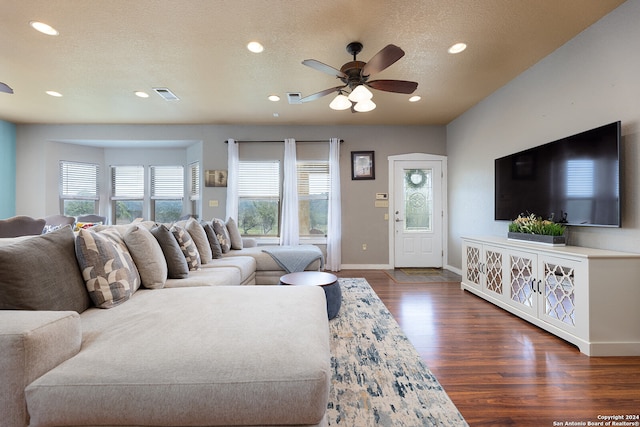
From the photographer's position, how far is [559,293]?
227cm

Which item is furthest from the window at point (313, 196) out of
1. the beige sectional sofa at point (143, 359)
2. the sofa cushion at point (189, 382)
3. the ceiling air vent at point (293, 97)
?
the sofa cushion at point (189, 382)

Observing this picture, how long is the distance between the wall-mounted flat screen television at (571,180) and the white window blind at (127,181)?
666cm

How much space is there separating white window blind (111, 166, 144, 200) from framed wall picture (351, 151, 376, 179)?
4.49 meters

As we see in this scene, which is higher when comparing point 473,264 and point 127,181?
point 127,181

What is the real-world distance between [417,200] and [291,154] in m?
2.51

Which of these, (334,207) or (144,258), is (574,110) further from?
(144,258)

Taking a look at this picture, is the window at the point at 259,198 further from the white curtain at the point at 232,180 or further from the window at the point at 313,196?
the window at the point at 313,196

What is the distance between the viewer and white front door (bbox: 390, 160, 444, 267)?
17.0ft

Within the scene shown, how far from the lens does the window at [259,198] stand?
523 centimetres

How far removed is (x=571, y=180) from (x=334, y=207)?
3254 millimetres

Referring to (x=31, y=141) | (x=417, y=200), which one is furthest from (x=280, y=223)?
(x=31, y=141)

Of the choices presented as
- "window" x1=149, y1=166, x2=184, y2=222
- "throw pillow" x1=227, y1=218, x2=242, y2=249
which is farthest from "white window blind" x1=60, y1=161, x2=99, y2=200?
"throw pillow" x1=227, y1=218, x2=242, y2=249

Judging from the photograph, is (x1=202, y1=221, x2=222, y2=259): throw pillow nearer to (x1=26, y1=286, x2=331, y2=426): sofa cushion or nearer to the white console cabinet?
(x1=26, y1=286, x2=331, y2=426): sofa cushion

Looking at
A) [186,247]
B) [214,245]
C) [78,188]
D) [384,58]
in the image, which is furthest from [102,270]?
[78,188]
